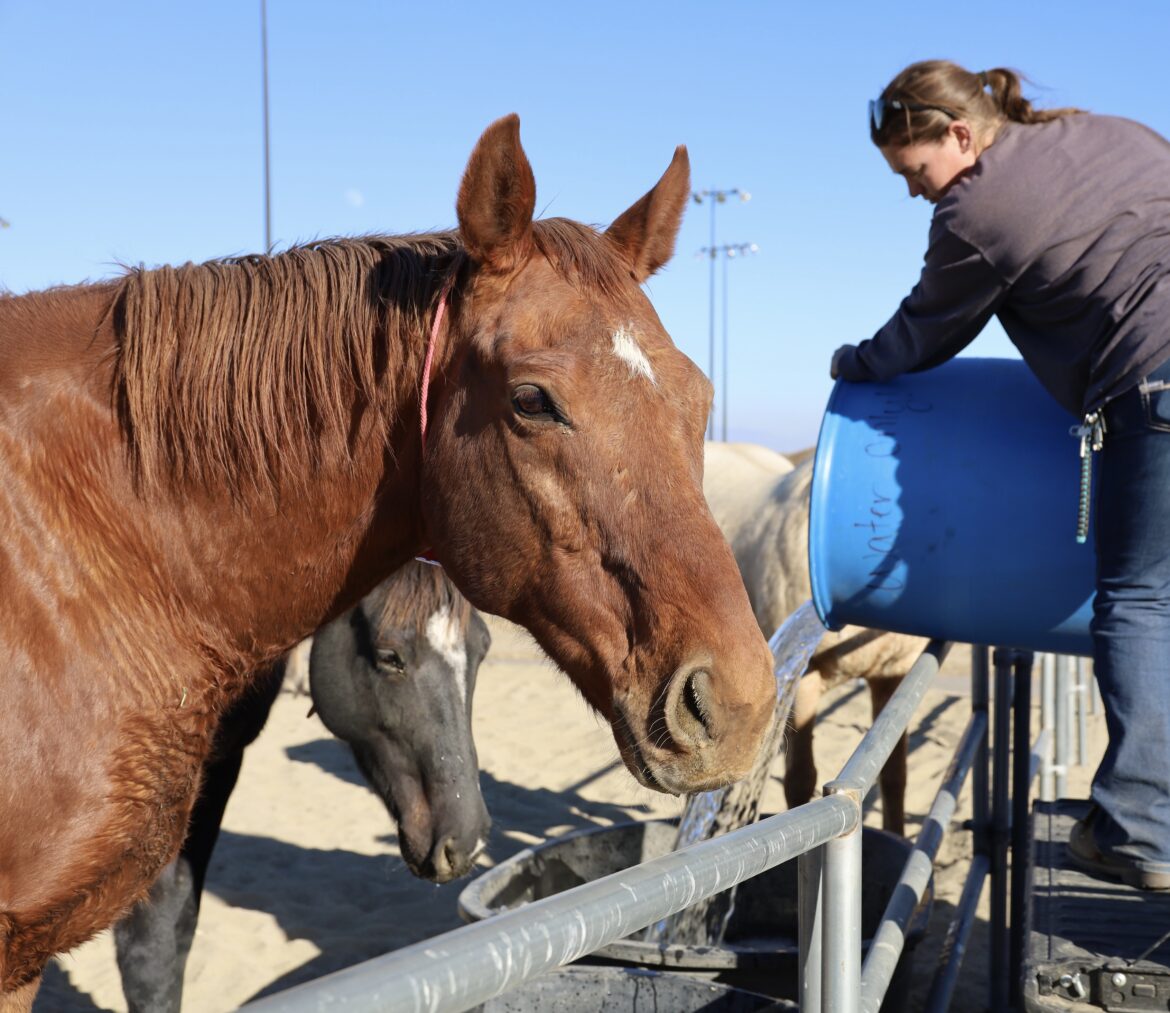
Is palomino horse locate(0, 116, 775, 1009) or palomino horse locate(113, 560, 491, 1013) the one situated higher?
palomino horse locate(0, 116, 775, 1009)

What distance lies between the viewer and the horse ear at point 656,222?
7.13 ft

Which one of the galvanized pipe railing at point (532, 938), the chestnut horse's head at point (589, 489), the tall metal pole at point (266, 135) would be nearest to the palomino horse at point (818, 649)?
the chestnut horse's head at point (589, 489)

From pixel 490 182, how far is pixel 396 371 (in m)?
0.39

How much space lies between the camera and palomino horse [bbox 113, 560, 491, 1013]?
333 centimetres

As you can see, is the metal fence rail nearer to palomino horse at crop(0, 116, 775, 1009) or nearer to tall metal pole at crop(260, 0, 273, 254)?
palomino horse at crop(0, 116, 775, 1009)

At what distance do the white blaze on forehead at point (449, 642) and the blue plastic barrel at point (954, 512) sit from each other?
53.8 inches

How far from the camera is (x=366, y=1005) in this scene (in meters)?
0.73

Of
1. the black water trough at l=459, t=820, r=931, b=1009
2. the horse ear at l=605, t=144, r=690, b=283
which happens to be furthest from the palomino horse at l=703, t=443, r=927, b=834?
the horse ear at l=605, t=144, r=690, b=283

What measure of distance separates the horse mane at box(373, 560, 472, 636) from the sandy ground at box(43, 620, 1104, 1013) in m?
0.31

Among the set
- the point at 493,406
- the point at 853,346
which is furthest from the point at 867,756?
the point at 853,346

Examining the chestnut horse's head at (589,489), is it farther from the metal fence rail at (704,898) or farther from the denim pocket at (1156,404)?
the denim pocket at (1156,404)

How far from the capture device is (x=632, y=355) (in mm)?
1837

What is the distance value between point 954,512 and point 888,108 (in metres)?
0.96

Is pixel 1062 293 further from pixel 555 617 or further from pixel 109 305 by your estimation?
pixel 109 305
